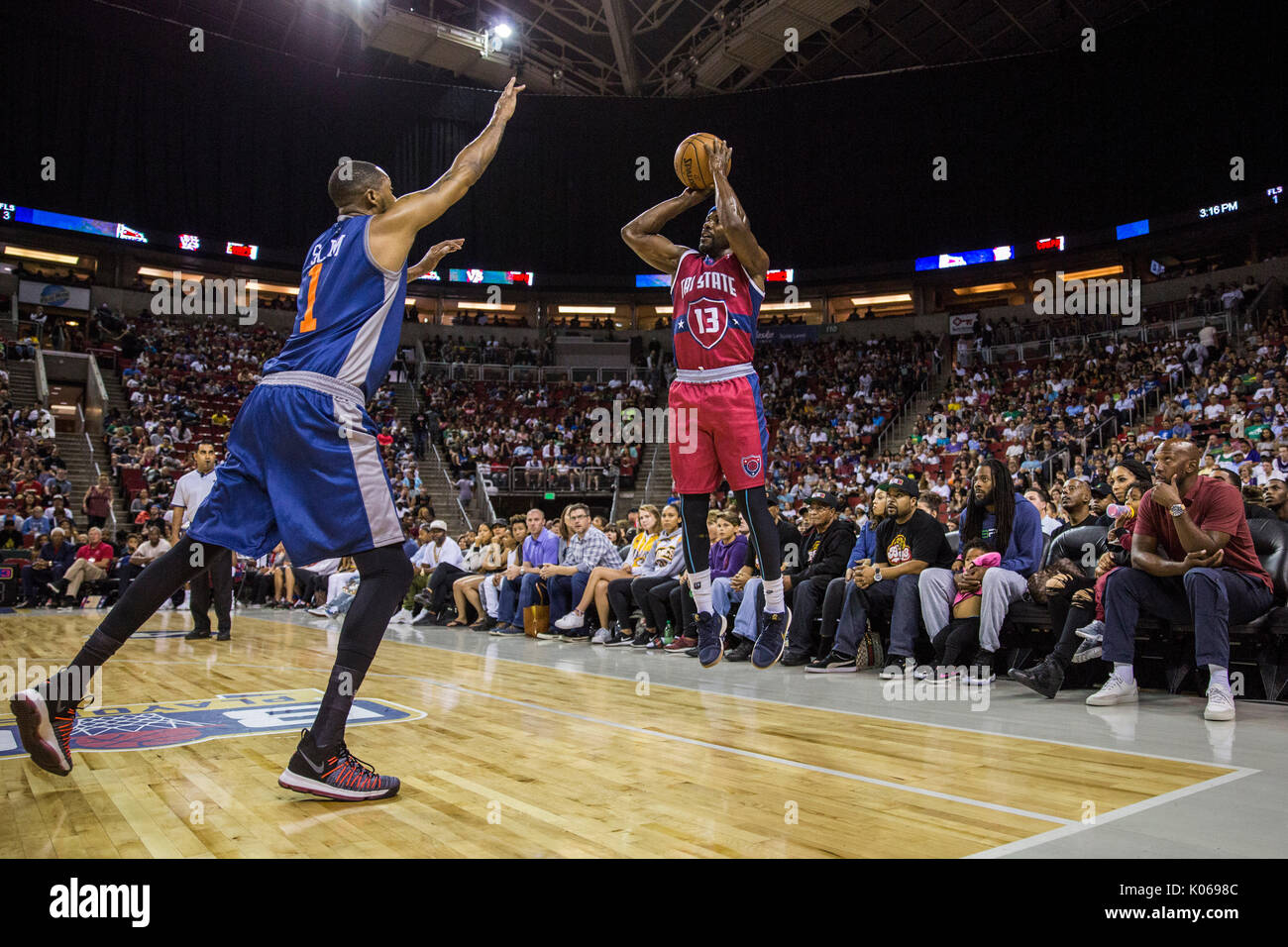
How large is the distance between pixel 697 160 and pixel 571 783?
2.81 m

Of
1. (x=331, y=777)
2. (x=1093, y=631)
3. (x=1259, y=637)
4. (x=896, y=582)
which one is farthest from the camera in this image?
(x=896, y=582)

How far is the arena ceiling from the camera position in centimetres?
2397

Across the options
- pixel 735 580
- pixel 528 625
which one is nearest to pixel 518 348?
pixel 528 625

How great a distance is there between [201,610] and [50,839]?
6.24 metres

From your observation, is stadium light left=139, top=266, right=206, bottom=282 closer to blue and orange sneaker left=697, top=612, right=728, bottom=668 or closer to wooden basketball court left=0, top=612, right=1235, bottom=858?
wooden basketball court left=0, top=612, right=1235, bottom=858

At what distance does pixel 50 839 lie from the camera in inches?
80.8

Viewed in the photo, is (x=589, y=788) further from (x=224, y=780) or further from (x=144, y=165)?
(x=144, y=165)

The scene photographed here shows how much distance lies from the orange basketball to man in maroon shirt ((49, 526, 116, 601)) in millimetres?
11680

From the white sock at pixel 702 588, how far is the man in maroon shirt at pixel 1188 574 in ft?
6.35

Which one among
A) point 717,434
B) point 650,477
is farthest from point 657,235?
point 650,477

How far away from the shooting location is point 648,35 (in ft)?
85.9

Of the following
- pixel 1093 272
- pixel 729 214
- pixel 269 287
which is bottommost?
pixel 729 214

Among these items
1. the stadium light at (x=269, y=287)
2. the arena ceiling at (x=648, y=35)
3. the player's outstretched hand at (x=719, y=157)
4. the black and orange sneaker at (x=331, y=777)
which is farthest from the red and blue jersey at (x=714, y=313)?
the stadium light at (x=269, y=287)

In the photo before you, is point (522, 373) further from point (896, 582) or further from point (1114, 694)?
point (1114, 694)
